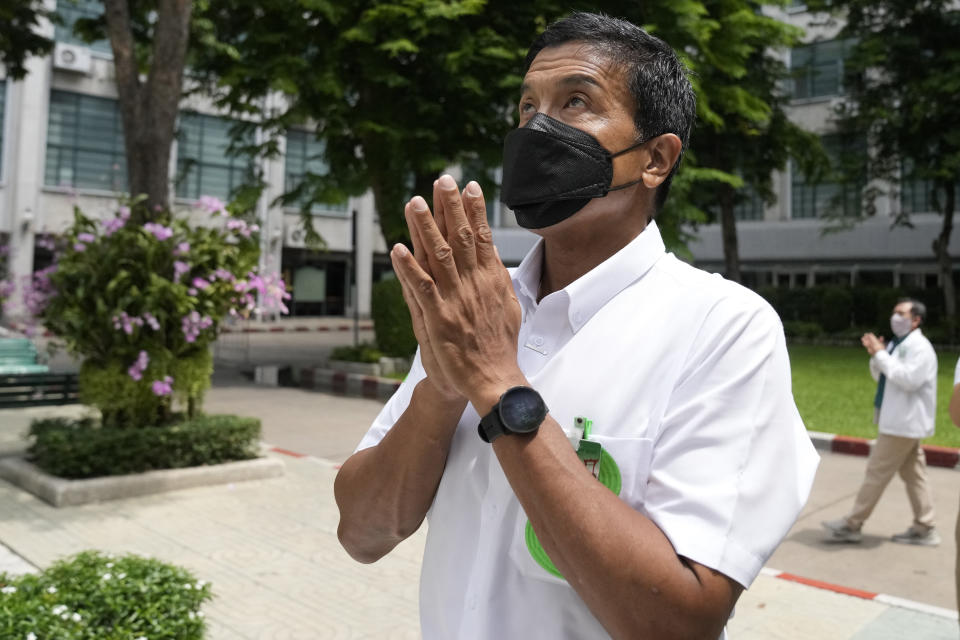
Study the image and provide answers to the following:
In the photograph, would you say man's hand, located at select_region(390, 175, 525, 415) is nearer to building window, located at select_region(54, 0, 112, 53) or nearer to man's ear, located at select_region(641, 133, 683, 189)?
man's ear, located at select_region(641, 133, 683, 189)

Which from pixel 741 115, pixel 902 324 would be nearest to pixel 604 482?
pixel 902 324

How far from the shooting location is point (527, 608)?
1422 millimetres

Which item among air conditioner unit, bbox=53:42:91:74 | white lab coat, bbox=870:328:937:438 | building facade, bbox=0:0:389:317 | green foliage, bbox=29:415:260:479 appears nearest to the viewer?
white lab coat, bbox=870:328:937:438

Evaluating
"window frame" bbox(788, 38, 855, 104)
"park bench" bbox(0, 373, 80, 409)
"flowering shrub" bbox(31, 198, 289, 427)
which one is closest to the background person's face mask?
"flowering shrub" bbox(31, 198, 289, 427)

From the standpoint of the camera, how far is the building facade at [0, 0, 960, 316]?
28.4m

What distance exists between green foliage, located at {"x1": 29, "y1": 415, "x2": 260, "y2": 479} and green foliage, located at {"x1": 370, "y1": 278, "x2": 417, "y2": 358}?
26.8ft

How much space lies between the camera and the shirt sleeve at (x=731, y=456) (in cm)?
125

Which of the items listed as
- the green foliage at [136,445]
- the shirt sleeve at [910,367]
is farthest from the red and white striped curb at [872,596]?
the green foliage at [136,445]

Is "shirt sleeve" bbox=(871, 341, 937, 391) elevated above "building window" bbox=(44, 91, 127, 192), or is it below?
below

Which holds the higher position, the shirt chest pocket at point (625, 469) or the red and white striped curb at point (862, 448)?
the shirt chest pocket at point (625, 469)

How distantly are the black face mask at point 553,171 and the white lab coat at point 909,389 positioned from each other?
17.9 feet

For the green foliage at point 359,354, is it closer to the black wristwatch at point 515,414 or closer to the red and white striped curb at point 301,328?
the red and white striped curb at point 301,328

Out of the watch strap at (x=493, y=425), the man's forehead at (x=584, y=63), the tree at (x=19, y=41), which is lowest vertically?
the watch strap at (x=493, y=425)

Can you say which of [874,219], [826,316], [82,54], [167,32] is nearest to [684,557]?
[167,32]
